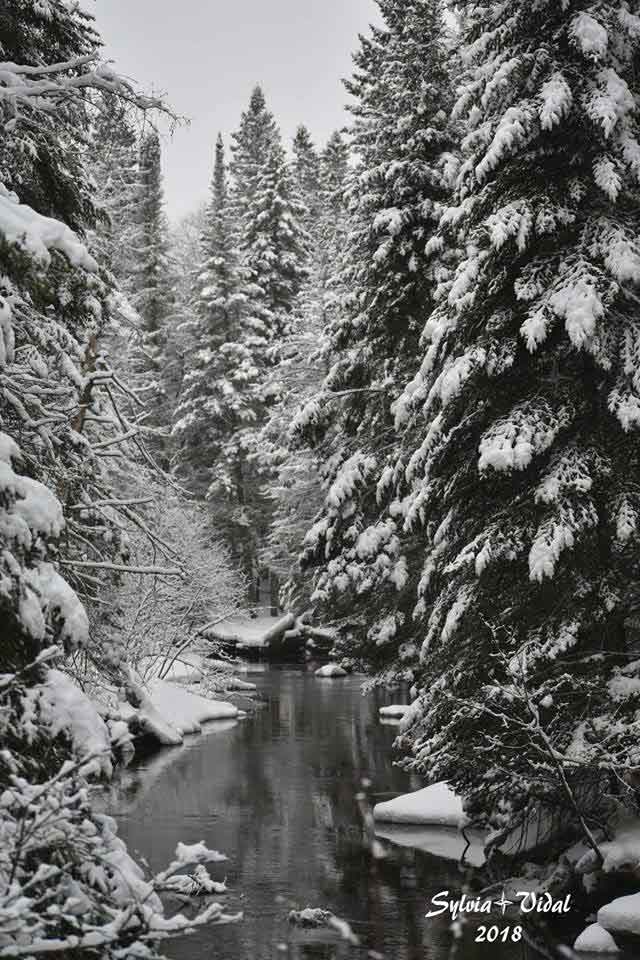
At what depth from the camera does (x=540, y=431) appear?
372 inches

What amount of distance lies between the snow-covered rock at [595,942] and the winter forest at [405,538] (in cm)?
3

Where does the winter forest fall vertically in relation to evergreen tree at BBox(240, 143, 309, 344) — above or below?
below

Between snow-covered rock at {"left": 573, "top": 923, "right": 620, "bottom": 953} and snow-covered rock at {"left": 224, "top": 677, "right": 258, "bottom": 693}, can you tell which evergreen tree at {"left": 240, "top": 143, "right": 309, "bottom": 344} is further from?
snow-covered rock at {"left": 573, "top": 923, "right": 620, "bottom": 953}

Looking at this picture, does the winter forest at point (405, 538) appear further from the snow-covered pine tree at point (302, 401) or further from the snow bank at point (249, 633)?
the snow bank at point (249, 633)

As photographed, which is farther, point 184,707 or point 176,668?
point 176,668

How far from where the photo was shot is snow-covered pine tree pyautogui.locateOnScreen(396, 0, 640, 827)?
905 centimetres

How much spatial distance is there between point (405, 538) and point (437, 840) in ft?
20.4

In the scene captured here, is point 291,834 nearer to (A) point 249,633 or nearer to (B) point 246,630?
(A) point 249,633

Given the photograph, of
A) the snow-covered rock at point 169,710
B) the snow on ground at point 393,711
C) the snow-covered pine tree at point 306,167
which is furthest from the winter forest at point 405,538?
the snow-covered pine tree at point 306,167

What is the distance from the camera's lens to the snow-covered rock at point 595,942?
816 centimetres

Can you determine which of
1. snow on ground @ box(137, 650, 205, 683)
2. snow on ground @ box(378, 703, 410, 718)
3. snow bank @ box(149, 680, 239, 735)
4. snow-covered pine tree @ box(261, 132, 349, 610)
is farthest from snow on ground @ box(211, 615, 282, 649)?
snow on ground @ box(378, 703, 410, 718)

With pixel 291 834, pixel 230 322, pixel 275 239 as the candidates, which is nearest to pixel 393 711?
pixel 291 834

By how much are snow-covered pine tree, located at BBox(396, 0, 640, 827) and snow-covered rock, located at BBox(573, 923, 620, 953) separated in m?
1.35

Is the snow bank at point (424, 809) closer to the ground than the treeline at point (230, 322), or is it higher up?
closer to the ground
